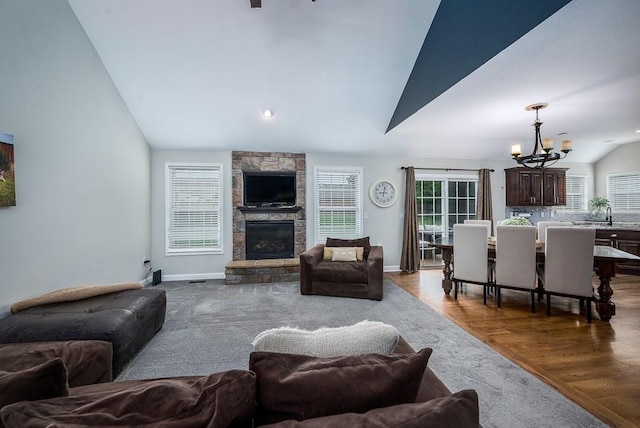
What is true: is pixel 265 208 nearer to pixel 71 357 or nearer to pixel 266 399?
pixel 71 357

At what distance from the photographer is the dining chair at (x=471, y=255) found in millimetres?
3592

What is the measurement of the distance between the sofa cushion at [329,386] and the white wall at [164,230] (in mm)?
4459

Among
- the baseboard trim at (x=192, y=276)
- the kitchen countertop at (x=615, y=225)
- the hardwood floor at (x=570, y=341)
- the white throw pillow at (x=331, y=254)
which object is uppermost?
the kitchen countertop at (x=615, y=225)

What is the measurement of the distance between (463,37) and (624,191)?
6058mm

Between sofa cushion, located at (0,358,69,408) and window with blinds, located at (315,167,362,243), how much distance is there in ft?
15.0

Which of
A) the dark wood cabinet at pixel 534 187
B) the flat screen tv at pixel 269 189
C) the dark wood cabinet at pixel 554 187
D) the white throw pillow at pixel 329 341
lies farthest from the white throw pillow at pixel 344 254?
the dark wood cabinet at pixel 554 187

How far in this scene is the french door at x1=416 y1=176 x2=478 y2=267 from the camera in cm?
573

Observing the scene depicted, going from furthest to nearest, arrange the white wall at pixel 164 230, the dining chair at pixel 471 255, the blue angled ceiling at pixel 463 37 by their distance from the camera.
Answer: the white wall at pixel 164 230 → the dining chair at pixel 471 255 → the blue angled ceiling at pixel 463 37

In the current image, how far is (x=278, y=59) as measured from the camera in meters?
3.38

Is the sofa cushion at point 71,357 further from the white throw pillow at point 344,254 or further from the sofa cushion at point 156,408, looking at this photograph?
the white throw pillow at point 344,254

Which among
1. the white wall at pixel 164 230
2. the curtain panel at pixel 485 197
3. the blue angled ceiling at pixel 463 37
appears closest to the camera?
the blue angled ceiling at pixel 463 37

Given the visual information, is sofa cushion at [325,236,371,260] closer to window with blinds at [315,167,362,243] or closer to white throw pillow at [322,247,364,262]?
white throw pillow at [322,247,364,262]

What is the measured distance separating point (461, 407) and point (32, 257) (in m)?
3.46

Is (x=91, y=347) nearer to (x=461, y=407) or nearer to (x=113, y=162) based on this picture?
(x=461, y=407)
